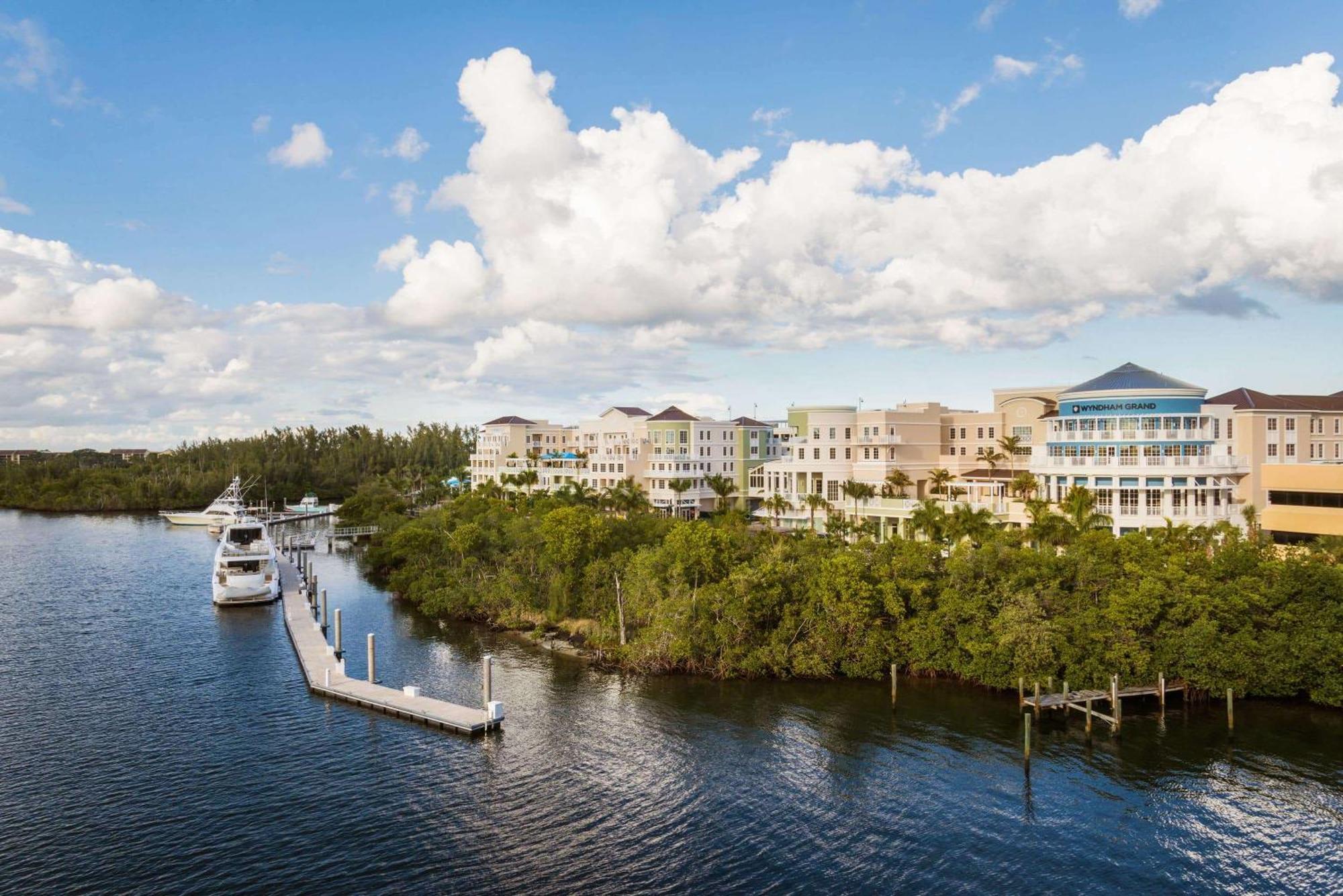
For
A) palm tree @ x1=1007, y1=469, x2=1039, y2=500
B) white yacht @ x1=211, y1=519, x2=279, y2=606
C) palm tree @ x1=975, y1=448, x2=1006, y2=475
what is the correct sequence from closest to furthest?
palm tree @ x1=1007, y1=469, x2=1039, y2=500 < white yacht @ x1=211, y1=519, x2=279, y2=606 < palm tree @ x1=975, y1=448, x2=1006, y2=475

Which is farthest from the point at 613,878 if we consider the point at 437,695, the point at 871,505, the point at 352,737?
the point at 871,505

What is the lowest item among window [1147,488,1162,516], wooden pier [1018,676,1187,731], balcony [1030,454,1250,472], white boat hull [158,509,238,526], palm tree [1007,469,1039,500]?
wooden pier [1018,676,1187,731]

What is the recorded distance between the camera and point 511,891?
2375cm

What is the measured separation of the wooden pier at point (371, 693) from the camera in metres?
35.8

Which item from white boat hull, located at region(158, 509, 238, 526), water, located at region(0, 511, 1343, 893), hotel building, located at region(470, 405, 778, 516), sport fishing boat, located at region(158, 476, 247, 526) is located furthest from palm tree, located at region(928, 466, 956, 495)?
white boat hull, located at region(158, 509, 238, 526)

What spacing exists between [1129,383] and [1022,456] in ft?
49.7

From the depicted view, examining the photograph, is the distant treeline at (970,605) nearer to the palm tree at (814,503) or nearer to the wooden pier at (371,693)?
the wooden pier at (371,693)

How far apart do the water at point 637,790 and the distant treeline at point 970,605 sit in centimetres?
166

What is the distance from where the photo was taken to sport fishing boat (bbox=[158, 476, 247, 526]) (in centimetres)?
10350

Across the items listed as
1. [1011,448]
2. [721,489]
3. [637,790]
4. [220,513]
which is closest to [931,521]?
[1011,448]

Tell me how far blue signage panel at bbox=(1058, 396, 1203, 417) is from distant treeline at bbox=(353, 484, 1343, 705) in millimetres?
8404

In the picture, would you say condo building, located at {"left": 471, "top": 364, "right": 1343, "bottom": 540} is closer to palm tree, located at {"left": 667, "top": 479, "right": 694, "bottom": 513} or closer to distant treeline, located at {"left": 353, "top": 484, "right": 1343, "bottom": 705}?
palm tree, located at {"left": 667, "top": 479, "right": 694, "bottom": 513}

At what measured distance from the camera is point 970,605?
40.3 meters

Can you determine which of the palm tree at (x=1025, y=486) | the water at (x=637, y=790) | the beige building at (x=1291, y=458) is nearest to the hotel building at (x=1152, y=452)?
the beige building at (x=1291, y=458)
